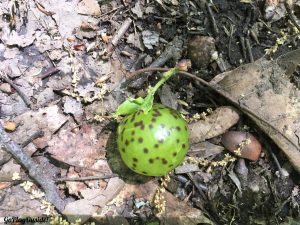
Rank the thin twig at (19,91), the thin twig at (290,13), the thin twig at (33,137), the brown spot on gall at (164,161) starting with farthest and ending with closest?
the thin twig at (290,13) < the thin twig at (19,91) < the thin twig at (33,137) < the brown spot on gall at (164,161)

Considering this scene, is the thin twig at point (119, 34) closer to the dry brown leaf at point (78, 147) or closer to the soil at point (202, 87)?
the soil at point (202, 87)

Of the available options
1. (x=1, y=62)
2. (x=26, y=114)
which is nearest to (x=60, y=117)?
(x=26, y=114)

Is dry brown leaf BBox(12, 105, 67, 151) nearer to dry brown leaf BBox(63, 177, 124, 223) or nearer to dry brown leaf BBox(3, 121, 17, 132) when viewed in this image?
dry brown leaf BBox(3, 121, 17, 132)

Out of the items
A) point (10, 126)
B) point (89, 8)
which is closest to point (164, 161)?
point (10, 126)

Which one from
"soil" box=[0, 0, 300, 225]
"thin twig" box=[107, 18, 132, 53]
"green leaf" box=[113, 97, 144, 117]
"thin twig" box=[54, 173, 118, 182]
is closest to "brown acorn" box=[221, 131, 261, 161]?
"soil" box=[0, 0, 300, 225]

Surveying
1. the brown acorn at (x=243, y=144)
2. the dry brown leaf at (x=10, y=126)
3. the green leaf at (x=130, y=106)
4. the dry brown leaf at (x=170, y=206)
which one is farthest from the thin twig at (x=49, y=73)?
the brown acorn at (x=243, y=144)

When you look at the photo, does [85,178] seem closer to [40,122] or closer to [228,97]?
[40,122]

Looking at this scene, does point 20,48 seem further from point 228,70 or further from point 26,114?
point 228,70
